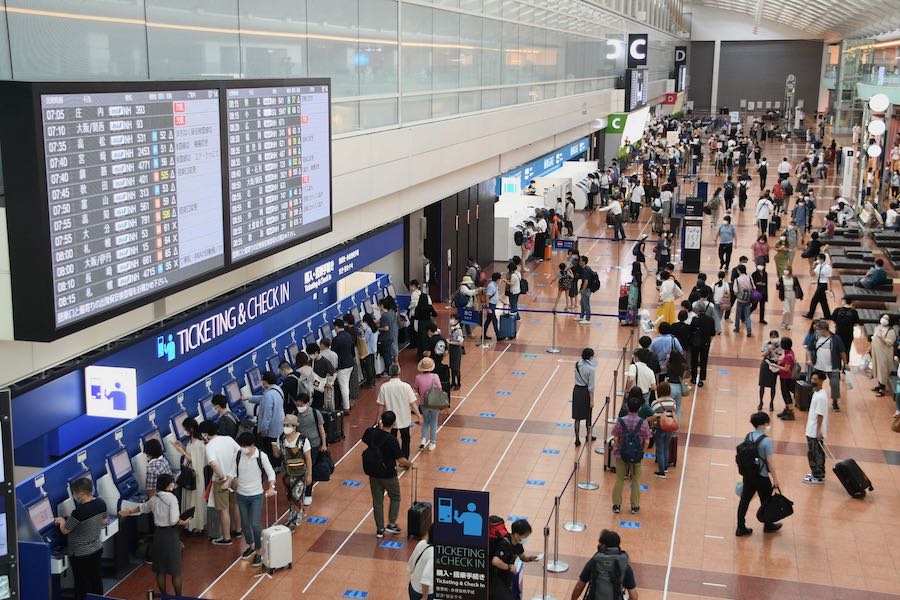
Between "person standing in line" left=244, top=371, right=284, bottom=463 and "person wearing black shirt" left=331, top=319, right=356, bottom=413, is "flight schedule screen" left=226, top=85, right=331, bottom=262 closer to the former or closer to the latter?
"person standing in line" left=244, top=371, right=284, bottom=463

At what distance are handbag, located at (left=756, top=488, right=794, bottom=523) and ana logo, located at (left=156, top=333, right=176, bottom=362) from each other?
6.47 m

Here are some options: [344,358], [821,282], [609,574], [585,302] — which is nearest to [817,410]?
[609,574]

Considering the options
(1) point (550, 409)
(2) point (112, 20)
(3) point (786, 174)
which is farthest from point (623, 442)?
(3) point (786, 174)

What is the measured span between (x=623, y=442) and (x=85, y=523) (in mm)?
5518

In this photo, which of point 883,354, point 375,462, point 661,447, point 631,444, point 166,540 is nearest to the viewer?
point 166,540

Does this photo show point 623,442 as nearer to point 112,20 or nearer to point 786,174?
point 112,20

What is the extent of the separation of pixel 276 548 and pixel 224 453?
43.7 inches

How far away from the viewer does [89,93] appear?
7.29 m

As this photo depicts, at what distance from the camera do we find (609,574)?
8234 mm

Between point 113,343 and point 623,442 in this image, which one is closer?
point 113,343

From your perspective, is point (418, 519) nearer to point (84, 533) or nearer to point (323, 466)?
point (323, 466)

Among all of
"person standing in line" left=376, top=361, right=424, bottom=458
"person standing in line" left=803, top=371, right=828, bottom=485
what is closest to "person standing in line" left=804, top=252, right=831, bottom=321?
"person standing in line" left=803, top=371, right=828, bottom=485

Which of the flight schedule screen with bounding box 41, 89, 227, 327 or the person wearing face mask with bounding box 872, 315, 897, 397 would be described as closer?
the flight schedule screen with bounding box 41, 89, 227, 327

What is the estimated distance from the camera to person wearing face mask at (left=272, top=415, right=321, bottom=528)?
1099 centimetres
